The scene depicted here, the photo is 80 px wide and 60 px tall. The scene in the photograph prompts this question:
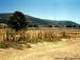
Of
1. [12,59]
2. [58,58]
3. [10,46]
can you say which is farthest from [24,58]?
[10,46]

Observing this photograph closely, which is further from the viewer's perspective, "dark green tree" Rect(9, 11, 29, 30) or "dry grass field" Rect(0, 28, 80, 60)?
"dark green tree" Rect(9, 11, 29, 30)

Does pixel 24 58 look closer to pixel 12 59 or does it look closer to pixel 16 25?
pixel 12 59

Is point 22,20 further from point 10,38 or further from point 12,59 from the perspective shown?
point 12,59

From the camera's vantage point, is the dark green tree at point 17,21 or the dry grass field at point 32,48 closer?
the dry grass field at point 32,48

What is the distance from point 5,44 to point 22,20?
36246 mm

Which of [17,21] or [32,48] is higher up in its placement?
[17,21]

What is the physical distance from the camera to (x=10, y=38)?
73.4 feet

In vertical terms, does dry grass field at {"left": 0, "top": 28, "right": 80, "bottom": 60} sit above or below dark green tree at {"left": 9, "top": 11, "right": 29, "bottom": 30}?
below

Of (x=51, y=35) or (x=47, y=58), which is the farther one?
(x=51, y=35)

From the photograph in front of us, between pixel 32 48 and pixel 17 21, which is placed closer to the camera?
pixel 32 48

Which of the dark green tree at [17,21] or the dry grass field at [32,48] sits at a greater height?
the dark green tree at [17,21]

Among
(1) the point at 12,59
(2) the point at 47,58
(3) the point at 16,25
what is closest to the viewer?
(1) the point at 12,59

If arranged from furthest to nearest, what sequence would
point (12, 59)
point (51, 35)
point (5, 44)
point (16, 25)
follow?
point (16, 25) < point (51, 35) < point (5, 44) < point (12, 59)

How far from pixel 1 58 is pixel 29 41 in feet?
29.6
